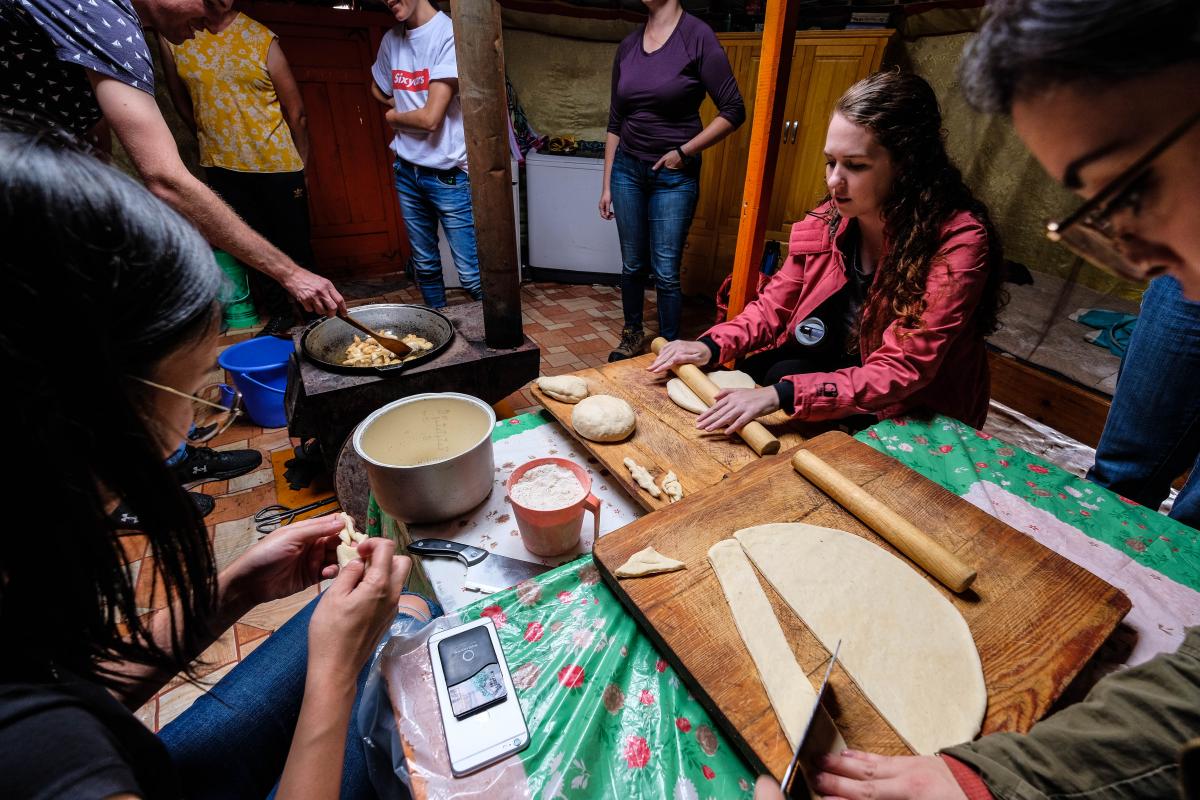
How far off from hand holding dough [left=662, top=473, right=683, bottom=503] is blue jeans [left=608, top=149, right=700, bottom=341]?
2070mm

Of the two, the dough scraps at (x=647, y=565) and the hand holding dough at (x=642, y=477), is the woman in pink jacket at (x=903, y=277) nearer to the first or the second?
the hand holding dough at (x=642, y=477)

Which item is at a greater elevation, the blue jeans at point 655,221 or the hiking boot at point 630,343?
the blue jeans at point 655,221

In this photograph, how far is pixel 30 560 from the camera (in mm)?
458

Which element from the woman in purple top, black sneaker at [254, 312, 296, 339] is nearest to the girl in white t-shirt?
the woman in purple top

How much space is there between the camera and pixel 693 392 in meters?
1.39

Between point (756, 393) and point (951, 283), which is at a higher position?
point (951, 283)

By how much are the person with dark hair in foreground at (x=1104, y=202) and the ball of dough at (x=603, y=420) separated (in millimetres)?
745

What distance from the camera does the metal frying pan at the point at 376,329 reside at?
5.46 ft

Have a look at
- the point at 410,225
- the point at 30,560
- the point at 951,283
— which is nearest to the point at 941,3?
the point at 951,283

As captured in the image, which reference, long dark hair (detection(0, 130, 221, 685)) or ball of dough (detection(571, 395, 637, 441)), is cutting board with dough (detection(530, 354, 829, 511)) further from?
long dark hair (detection(0, 130, 221, 685))

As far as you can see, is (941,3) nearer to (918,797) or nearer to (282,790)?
(918,797)

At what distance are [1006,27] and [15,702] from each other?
1032 mm

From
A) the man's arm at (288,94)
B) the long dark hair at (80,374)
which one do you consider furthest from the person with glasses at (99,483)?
the man's arm at (288,94)

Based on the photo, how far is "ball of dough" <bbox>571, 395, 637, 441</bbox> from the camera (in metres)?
1.20
